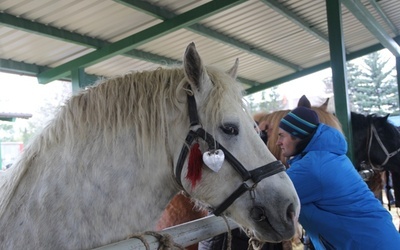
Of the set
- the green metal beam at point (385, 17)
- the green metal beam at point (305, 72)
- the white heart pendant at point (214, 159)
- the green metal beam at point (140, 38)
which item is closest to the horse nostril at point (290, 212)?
the white heart pendant at point (214, 159)

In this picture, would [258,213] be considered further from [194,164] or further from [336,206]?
[336,206]

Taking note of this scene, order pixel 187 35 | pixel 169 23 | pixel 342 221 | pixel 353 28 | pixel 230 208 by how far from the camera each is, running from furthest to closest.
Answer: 1. pixel 353 28
2. pixel 187 35
3. pixel 169 23
4. pixel 342 221
5. pixel 230 208

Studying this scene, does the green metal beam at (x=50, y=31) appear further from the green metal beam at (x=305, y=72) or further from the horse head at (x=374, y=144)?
the green metal beam at (x=305, y=72)

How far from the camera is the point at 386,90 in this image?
25.3m

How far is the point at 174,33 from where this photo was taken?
6113mm

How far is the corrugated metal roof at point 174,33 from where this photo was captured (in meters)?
4.74

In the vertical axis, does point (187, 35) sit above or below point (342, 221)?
above

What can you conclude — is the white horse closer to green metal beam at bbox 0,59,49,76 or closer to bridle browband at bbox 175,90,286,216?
bridle browband at bbox 175,90,286,216

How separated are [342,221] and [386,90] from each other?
25.6m

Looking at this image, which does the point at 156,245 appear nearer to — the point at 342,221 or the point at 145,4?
the point at 342,221

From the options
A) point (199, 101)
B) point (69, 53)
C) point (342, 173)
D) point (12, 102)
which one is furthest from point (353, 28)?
point (12, 102)

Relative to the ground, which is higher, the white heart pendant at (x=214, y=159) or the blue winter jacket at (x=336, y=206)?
the white heart pendant at (x=214, y=159)

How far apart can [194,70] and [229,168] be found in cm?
41

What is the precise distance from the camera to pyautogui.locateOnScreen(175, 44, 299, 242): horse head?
5.12ft
